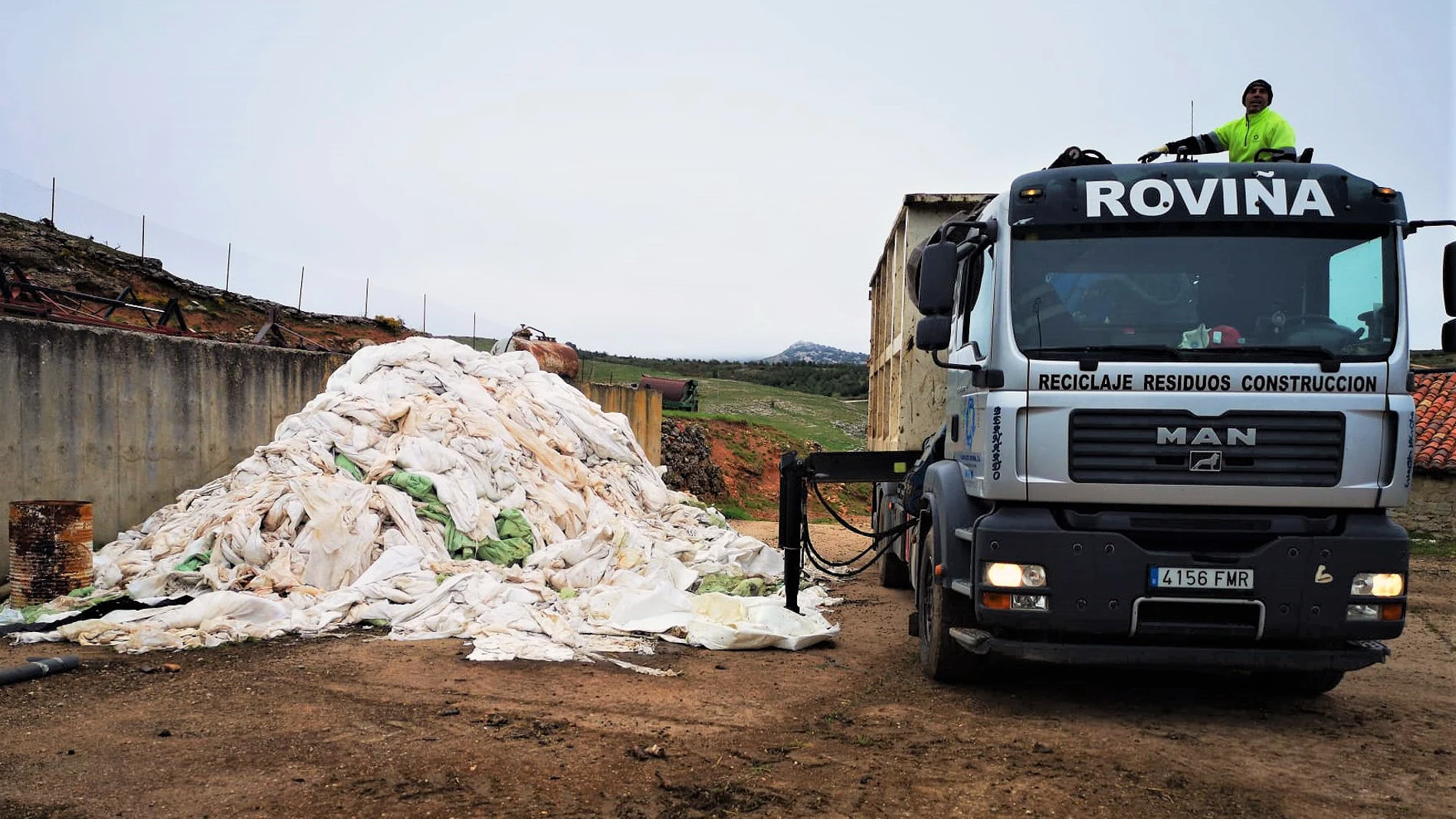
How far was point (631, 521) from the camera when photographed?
10922 mm

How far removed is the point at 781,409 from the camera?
4666cm

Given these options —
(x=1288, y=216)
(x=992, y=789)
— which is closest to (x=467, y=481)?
(x=992, y=789)

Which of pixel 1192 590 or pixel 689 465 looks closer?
pixel 1192 590

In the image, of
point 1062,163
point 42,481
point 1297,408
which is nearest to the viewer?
point 1297,408

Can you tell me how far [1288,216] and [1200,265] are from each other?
20.8 inches

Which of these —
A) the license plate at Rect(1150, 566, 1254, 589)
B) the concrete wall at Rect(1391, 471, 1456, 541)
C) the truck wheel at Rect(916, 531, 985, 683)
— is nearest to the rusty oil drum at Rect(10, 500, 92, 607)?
the truck wheel at Rect(916, 531, 985, 683)

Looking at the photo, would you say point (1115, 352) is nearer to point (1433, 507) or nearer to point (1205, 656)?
point (1205, 656)

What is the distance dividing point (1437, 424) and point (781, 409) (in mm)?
30371

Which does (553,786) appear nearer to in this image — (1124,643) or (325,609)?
(1124,643)

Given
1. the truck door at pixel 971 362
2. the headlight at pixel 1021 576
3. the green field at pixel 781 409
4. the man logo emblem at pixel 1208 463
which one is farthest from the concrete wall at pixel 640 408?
the man logo emblem at pixel 1208 463

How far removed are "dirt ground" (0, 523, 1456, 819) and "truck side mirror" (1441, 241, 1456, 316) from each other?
234 centimetres

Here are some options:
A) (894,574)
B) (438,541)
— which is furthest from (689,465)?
(438,541)

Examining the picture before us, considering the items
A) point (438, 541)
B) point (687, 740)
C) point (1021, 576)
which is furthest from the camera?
point (438, 541)

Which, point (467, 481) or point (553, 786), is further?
point (467, 481)
